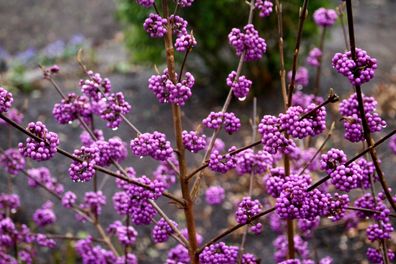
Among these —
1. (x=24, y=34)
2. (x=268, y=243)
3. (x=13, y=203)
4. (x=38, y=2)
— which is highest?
(x=38, y=2)

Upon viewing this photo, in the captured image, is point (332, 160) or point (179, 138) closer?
point (332, 160)

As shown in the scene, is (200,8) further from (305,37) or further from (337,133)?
(337,133)

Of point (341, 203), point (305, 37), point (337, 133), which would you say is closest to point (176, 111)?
point (341, 203)

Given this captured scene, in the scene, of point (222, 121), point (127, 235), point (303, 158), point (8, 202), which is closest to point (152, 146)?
point (222, 121)

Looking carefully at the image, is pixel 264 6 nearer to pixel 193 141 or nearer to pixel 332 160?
pixel 193 141

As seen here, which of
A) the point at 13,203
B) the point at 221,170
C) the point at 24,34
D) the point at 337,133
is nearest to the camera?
the point at 221,170

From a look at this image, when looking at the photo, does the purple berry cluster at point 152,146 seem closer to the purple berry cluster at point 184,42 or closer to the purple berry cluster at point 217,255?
the purple berry cluster at point 184,42
